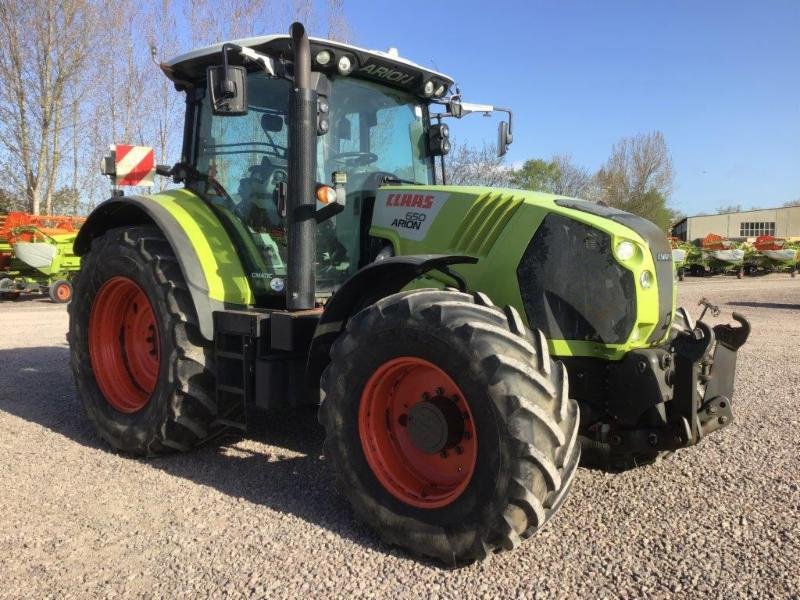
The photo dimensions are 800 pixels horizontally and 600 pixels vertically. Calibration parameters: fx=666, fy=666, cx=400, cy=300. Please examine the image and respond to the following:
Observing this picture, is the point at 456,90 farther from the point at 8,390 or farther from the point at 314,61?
the point at 8,390

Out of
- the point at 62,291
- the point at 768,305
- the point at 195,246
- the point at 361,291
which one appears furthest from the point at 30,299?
the point at 768,305

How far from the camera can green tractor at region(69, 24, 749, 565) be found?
2.71 meters

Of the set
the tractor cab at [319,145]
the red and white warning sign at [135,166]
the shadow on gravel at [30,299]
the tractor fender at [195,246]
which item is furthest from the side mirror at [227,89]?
the shadow on gravel at [30,299]

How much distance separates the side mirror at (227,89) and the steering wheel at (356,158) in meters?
0.75

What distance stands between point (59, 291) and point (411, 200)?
42.9 feet

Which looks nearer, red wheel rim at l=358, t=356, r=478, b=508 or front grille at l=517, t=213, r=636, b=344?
red wheel rim at l=358, t=356, r=478, b=508

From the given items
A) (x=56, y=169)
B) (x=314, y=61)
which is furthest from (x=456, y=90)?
(x=56, y=169)

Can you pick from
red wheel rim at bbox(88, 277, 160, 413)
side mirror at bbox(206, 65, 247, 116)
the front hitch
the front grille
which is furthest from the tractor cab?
the front hitch

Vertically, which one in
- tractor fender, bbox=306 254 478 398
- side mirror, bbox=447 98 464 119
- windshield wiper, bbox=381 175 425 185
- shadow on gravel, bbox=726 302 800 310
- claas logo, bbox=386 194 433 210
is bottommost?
shadow on gravel, bbox=726 302 800 310

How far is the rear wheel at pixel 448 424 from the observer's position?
2.58 meters

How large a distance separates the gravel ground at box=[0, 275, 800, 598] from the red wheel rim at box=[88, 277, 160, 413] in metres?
0.44

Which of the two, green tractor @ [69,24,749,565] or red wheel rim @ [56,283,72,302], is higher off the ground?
green tractor @ [69,24,749,565]

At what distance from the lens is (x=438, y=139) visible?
15.1 feet

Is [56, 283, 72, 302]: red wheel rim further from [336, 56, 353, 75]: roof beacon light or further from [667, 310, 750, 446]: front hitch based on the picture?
[667, 310, 750, 446]: front hitch
